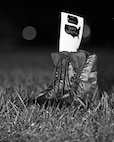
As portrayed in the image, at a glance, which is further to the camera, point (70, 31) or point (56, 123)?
point (70, 31)

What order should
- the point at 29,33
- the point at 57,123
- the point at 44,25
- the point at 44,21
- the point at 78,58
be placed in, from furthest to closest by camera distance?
the point at 29,33 → the point at 44,25 → the point at 44,21 → the point at 78,58 → the point at 57,123

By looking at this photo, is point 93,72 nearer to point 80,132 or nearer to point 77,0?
point 80,132

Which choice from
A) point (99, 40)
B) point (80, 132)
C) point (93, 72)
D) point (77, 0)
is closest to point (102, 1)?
point (77, 0)

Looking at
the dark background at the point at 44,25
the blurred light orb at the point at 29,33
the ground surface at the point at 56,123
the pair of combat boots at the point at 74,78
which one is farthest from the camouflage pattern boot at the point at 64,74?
the blurred light orb at the point at 29,33

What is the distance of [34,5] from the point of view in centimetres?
1142

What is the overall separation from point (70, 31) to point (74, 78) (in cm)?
34

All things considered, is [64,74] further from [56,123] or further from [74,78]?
[56,123]

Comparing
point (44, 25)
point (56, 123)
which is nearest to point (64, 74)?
point (56, 123)

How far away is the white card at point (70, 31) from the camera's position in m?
2.33

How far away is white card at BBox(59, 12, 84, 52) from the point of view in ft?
7.64

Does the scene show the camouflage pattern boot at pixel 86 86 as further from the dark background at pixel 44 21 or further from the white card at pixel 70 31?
the dark background at pixel 44 21

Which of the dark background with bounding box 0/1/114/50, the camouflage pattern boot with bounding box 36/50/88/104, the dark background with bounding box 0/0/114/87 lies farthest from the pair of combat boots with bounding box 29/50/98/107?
the dark background with bounding box 0/1/114/50

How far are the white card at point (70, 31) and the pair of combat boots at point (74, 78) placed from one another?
7cm

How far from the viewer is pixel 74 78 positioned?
7.78ft
